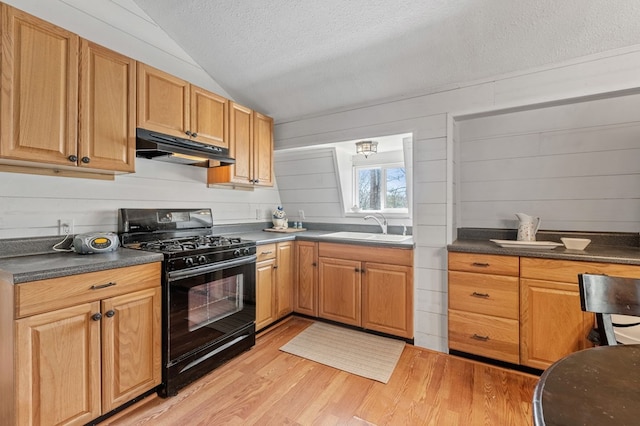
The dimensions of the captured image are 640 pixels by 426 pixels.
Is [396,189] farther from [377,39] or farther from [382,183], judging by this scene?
[377,39]

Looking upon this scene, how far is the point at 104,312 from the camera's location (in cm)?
158

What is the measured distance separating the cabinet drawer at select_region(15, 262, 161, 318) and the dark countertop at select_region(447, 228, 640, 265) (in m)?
2.21

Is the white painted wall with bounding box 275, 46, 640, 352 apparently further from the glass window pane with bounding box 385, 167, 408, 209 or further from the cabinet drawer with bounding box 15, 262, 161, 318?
the cabinet drawer with bounding box 15, 262, 161, 318

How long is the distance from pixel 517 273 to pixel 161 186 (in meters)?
2.93

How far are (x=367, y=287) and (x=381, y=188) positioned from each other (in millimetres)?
1220

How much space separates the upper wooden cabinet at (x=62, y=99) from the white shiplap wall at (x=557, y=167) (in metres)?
2.81

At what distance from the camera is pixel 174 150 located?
2.12 m

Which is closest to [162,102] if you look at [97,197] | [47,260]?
[97,197]

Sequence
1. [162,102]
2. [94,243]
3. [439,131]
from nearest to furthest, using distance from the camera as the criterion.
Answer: [94,243], [162,102], [439,131]

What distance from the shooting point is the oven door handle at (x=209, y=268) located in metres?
1.88

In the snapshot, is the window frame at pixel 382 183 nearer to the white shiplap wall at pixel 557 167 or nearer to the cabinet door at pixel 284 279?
the white shiplap wall at pixel 557 167

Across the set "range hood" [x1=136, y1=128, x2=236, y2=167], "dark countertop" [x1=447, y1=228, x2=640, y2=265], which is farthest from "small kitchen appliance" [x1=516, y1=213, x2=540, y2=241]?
"range hood" [x1=136, y1=128, x2=236, y2=167]

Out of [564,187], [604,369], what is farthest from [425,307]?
[604,369]

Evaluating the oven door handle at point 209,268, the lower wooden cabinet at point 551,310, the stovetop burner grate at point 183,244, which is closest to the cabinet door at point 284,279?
the oven door handle at point 209,268
